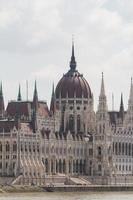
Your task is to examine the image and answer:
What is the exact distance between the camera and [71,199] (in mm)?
196000

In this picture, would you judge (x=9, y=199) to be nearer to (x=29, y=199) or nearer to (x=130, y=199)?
(x=29, y=199)

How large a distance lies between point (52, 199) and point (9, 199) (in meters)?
6.14

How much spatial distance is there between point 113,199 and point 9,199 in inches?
573

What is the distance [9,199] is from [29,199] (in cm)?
252

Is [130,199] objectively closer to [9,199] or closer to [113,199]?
[113,199]

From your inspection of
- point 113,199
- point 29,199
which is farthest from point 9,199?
point 113,199

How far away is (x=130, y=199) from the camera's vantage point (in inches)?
7835

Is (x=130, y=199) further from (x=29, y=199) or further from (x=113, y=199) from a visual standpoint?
(x=29, y=199)

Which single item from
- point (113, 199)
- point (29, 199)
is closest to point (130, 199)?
point (113, 199)

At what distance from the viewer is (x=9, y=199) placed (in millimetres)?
192750

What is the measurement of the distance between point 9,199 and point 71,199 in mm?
8422

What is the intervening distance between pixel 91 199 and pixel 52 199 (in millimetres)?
5201

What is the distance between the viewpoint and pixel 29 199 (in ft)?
634

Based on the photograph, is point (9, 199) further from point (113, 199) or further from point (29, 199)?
point (113, 199)
